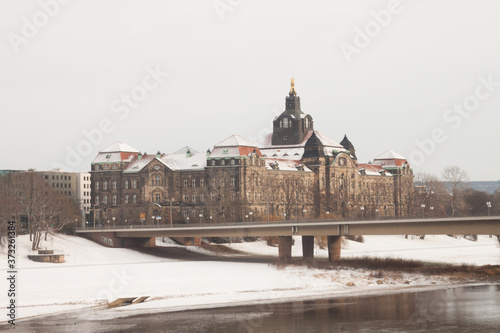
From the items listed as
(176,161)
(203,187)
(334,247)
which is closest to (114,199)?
(176,161)

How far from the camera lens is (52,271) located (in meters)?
94.4

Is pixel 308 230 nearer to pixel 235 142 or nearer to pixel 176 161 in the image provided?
pixel 235 142

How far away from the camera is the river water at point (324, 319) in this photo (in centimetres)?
5850

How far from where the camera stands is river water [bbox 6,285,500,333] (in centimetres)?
5850

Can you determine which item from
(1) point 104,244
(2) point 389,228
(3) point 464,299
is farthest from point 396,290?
(1) point 104,244

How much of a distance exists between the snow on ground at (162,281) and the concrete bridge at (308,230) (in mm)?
4079

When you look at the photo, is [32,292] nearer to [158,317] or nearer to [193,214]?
[158,317]

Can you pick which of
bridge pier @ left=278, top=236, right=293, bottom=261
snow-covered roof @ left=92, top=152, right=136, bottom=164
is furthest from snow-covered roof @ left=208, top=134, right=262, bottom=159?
bridge pier @ left=278, top=236, right=293, bottom=261

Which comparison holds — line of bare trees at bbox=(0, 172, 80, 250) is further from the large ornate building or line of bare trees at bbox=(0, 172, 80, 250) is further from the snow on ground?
the large ornate building

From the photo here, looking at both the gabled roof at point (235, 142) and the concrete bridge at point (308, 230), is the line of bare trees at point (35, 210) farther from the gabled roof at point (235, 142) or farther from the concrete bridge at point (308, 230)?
the gabled roof at point (235, 142)

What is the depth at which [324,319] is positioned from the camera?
62188 mm

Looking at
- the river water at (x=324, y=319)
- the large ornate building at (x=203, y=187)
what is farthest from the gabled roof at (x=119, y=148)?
the river water at (x=324, y=319)

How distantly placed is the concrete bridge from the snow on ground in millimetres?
4079

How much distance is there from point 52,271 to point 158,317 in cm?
3312
